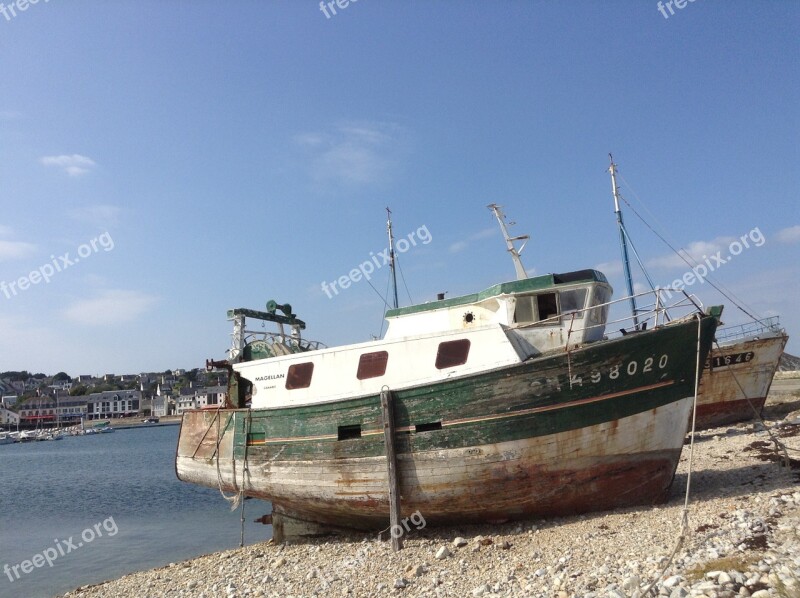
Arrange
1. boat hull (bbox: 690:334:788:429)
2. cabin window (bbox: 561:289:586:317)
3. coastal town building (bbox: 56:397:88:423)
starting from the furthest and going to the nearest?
1. coastal town building (bbox: 56:397:88:423)
2. boat hull (bbox: 690:334:788:429)
3. cabin window (bbox: 561:289:586:317)

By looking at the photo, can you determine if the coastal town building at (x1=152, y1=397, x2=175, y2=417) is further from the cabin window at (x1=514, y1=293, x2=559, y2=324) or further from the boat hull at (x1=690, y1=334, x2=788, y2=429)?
the cabin window at (x1=514, y1=293, x2=559, y2=324)

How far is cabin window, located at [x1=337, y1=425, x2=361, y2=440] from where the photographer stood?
37.4 ft

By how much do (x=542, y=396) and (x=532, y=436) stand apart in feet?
2.49

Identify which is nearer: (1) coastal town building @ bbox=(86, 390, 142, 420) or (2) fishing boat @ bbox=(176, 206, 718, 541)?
(2) fishing boat @ bbox=(176, 206, 718, 541)

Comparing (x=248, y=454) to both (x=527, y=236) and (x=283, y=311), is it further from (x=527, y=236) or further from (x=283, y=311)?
(x=527, y=236)

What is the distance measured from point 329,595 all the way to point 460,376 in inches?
172

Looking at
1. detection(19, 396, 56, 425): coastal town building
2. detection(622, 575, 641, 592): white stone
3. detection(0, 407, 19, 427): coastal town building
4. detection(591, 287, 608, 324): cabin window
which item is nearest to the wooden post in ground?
detection(591, 287, 608, 324): cabin window

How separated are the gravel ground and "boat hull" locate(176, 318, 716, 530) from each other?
586 millimetres

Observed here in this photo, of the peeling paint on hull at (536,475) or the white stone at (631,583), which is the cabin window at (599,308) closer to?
the peeling paint on hull at (536,475)

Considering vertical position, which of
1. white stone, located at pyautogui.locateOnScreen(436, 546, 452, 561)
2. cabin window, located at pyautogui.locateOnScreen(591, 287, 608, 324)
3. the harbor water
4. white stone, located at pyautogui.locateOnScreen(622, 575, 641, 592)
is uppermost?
cabin window, located at pyautogui.locateOnScreen(591, 287, 608, 324)

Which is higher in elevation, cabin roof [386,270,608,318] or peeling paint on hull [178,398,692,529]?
cabin roof [386,270,608,318]

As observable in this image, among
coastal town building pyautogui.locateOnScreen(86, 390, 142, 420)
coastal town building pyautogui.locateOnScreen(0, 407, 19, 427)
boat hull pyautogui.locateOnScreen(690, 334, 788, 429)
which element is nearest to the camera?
boat hull pyautogui.locateOnScreen(690, 334, 788, 429)

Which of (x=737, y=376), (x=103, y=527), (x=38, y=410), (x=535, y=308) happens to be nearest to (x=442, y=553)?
(x=535, y=308)

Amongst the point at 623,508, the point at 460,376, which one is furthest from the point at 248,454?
the point at 623,508
